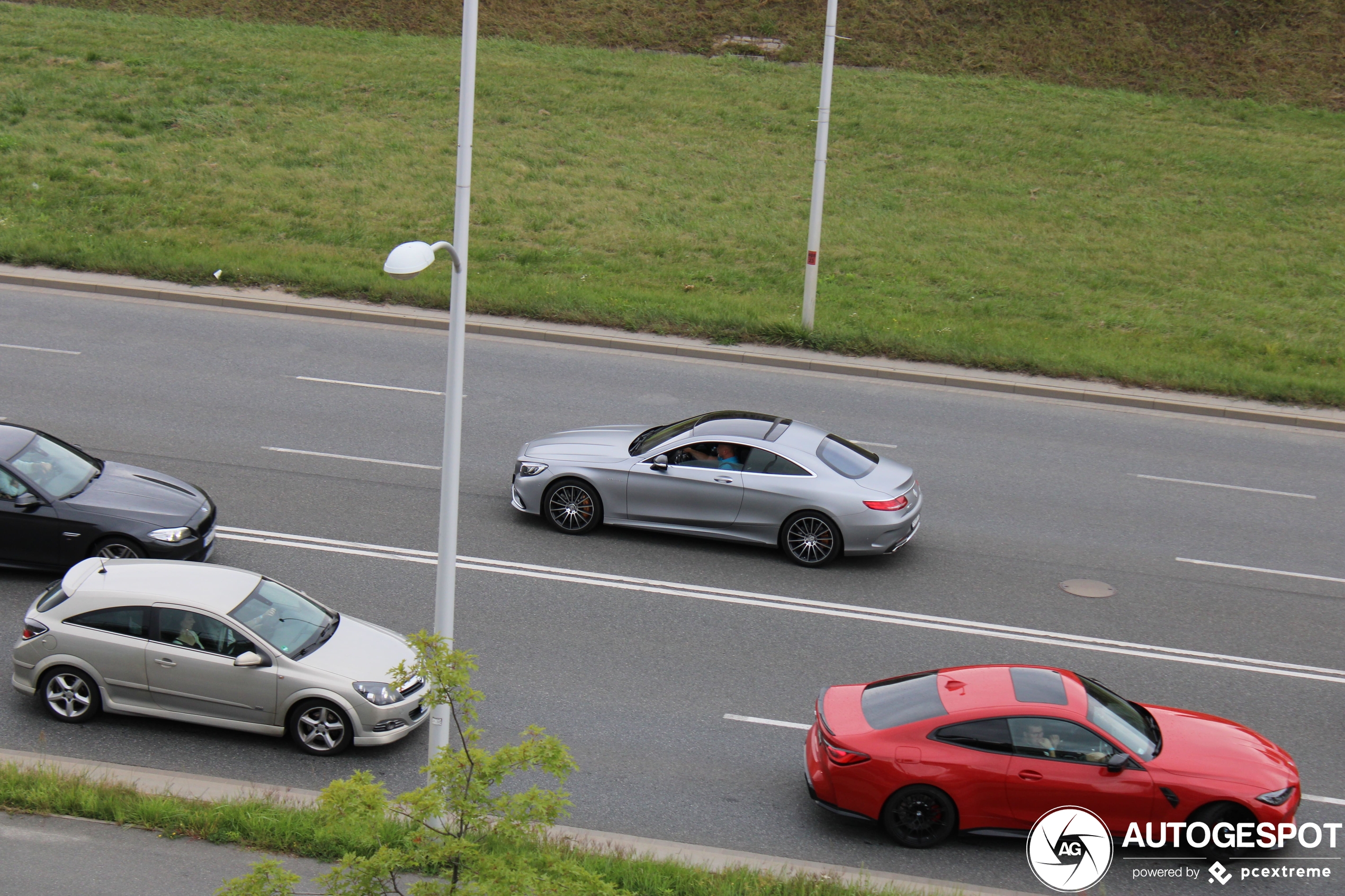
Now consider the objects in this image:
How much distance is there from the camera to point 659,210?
27047 millimetres

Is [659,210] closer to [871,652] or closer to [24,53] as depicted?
[871,652]

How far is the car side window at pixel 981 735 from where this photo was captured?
852cm

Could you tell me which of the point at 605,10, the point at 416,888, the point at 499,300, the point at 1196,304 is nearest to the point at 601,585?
the point at 416,888

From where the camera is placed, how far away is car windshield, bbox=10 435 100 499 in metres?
11.6

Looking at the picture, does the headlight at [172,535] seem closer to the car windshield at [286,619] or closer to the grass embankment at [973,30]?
the car windshield at [286,619]

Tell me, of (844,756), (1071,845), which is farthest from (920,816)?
(1071,845)

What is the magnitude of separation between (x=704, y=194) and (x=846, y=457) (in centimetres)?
1612

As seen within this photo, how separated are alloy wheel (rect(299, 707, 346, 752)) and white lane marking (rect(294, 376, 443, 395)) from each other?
336 inches

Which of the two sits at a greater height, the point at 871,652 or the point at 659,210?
the point at 659,210

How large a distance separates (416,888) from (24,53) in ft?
116

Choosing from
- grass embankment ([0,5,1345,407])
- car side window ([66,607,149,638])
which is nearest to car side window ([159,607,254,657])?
car side window ([66,607,149,638])

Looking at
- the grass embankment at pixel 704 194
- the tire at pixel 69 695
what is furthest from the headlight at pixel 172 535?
the grass embankment at pixel 704 194

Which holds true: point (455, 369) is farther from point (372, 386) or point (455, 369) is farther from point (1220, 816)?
point (372, 386)

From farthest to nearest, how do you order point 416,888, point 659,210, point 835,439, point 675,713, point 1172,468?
1. point 659,210
2. point 1172,468
3. point 835,439
4. point 675,713
5. point 416,888
